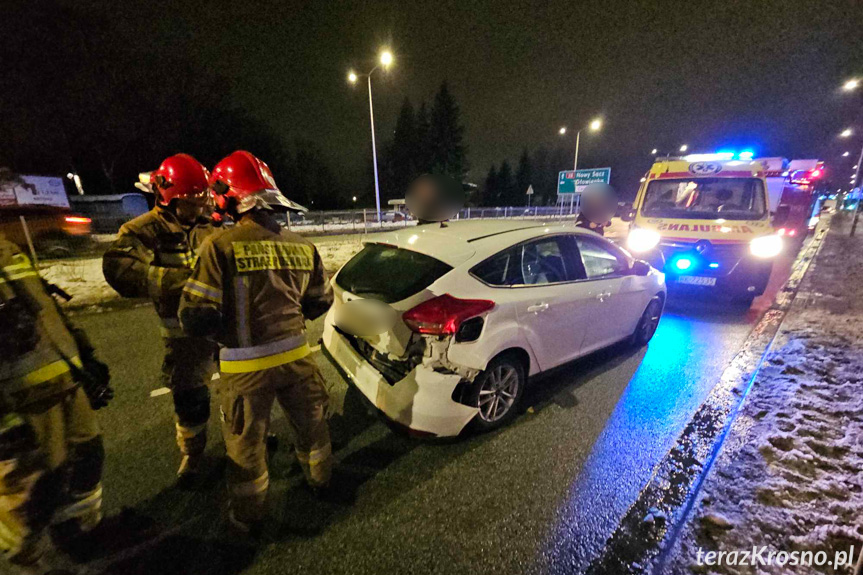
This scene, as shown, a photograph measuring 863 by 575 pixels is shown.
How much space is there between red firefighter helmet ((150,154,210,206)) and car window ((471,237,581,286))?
1.91 metres

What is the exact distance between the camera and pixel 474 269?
2.78 metres

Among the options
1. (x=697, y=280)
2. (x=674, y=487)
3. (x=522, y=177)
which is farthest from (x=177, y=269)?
(x=522, y=177)

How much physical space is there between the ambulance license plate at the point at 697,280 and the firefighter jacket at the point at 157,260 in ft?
22.3

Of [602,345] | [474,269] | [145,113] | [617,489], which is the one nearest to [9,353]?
[474,269]

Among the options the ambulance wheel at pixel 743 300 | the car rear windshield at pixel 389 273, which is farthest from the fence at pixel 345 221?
the ambulance wheel at pixel 743 300

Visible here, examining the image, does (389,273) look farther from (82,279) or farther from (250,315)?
(82,279)

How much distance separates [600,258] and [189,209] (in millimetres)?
3722

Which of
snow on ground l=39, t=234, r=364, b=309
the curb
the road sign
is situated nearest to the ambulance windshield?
the curb

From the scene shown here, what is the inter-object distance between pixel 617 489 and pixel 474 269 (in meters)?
1.71

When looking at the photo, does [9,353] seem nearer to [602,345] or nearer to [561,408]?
[561,408]

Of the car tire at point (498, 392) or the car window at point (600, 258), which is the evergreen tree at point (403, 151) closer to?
the car window at point (600, 258)

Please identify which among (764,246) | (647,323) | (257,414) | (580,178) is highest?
(580,178)

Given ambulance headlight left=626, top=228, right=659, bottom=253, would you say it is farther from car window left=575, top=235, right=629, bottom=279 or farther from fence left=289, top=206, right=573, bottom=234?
fence left=289, top=206, right=573, bottom=234

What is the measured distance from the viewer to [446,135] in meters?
48.8
